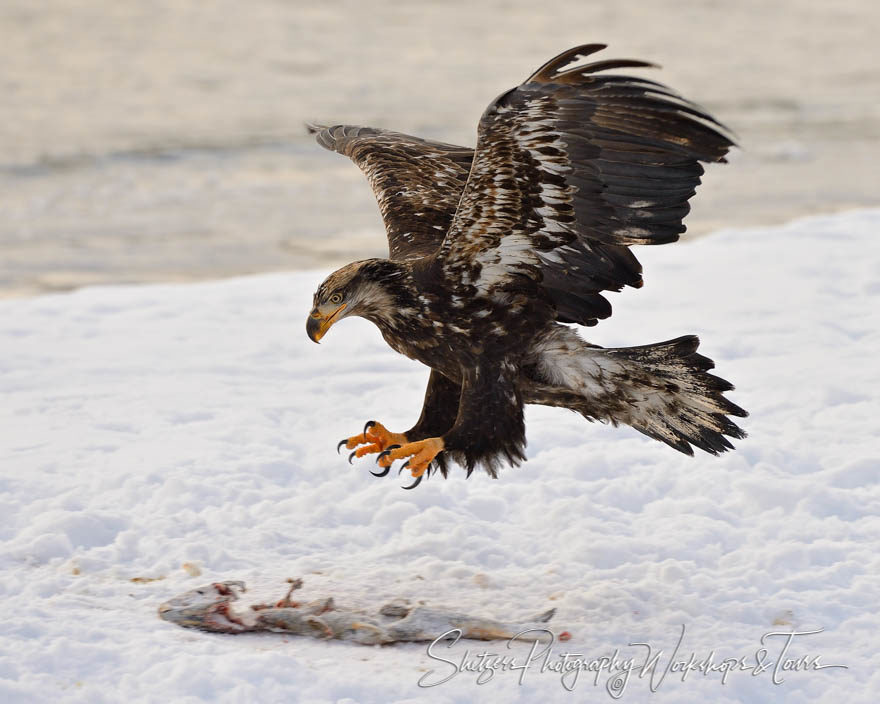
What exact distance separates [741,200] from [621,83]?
29.4 ft

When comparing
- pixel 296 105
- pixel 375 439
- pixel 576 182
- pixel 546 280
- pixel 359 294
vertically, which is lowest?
pixel 296 105

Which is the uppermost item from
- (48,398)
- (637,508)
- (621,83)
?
(621,83)

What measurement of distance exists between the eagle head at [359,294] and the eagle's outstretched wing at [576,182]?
180mm

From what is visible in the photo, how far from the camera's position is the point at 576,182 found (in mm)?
4125

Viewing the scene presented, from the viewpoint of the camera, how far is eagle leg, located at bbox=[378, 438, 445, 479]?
4.33m

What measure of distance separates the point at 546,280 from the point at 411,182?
1155mm

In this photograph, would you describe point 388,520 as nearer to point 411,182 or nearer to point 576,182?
point 411,182

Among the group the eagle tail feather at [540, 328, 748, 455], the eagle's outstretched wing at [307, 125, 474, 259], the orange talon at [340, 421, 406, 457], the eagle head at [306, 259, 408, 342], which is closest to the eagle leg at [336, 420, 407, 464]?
the orange talon at [340, 421, 406, 457]

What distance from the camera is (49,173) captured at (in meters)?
13.1

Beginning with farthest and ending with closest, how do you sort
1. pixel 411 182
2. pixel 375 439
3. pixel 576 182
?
pixel 411 182
pixel 375 439
pixel 576 182

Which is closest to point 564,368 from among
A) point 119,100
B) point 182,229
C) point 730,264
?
point 730,264

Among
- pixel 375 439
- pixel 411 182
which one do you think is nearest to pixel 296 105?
pixel 411 182

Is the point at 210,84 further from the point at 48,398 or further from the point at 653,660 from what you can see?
the point at 653,660

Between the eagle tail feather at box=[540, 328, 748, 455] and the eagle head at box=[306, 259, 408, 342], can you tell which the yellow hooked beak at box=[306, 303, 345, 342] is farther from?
the eagle tail feather at box=[540, 328, 748, 455]
